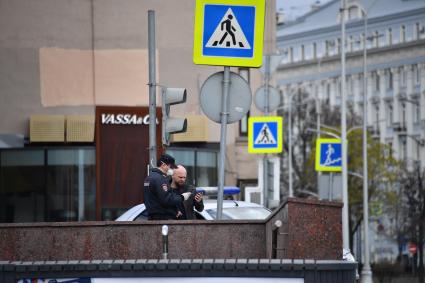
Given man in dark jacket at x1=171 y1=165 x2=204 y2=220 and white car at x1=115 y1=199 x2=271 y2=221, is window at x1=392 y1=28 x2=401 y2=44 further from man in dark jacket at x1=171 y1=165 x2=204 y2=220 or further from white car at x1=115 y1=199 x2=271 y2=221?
man in dark jacket at x1=171 y1=165 x2=204 y2=220

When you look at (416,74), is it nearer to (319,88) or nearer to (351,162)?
(351,162)

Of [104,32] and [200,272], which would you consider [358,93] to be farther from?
[200,272]

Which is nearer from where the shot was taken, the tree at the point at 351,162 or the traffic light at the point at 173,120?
the traffic light at the point at 173,120

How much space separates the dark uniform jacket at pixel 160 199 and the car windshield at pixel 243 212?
2.65 m

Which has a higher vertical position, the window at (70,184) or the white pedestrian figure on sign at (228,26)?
the white pedestrian figure on sign at (228,26)

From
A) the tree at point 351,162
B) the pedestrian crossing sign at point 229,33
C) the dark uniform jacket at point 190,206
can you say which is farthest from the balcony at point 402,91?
the pedestrian crossing sign at point 229,33

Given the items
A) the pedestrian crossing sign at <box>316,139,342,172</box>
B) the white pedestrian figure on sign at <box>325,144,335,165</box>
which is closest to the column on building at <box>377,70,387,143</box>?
the pedestrian crossing sign at <box>316,139,342,172</box>

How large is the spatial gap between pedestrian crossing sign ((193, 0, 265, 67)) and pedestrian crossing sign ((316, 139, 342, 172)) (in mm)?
28288

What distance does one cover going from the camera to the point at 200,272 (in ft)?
32.6

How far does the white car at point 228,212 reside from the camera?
56.9 feet

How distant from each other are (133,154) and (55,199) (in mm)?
2891

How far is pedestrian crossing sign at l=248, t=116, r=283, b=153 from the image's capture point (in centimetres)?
2936

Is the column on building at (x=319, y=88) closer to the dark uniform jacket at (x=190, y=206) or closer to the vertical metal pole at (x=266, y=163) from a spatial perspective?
the vertical metal pole at (x=266, y=163)

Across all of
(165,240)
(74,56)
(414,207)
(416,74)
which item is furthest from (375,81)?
(165,240)
